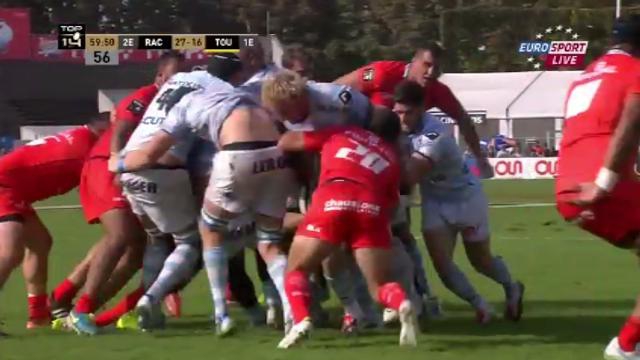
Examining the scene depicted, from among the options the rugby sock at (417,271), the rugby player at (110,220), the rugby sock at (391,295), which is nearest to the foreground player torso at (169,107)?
the rugby player at (110,220)

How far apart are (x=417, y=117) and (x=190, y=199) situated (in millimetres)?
1683

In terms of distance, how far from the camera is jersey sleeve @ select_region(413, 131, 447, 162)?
9961mm

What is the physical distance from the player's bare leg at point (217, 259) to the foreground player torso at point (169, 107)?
561 mm

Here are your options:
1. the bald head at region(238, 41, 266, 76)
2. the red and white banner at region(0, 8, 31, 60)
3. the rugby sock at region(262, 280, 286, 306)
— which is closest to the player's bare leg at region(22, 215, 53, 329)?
the rugby sock at region(262, 280, 286, 306)

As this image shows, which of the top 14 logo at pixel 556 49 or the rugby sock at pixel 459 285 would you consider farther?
the top 14 logo at pixel 556 49

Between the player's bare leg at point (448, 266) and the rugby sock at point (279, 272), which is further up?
the rugby sock at point (279, 272)

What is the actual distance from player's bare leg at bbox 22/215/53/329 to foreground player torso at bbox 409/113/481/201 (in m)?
2.85

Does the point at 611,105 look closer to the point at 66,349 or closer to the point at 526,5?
the point at 66,349

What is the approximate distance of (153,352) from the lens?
881cm

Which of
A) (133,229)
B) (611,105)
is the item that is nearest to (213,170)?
(133,229)

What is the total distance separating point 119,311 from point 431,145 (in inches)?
97.8

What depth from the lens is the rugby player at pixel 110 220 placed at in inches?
388

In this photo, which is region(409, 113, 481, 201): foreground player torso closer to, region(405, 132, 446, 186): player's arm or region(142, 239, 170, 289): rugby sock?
region(405, 132, 446, 186): player's arm

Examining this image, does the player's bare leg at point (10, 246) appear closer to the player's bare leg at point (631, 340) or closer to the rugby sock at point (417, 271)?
the rugby sock at point (417, 271)
